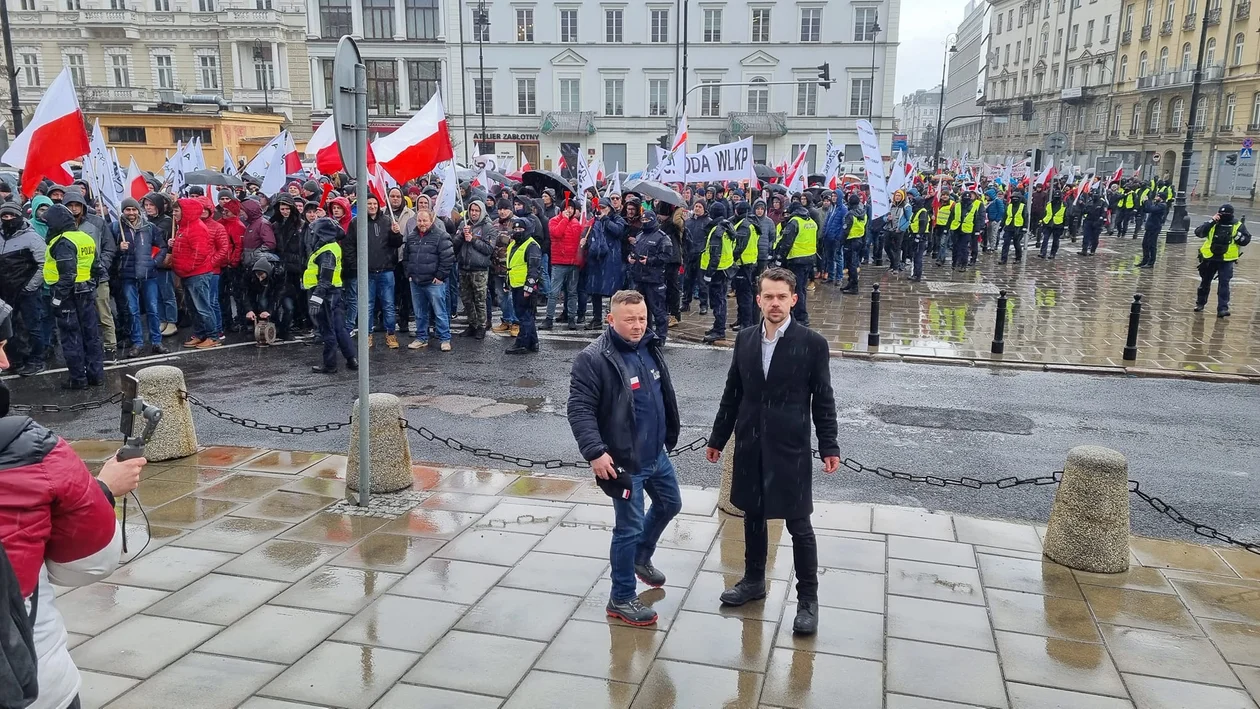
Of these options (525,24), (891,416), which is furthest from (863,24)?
(891,416)

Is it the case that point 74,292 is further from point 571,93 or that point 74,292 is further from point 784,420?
point 571,93

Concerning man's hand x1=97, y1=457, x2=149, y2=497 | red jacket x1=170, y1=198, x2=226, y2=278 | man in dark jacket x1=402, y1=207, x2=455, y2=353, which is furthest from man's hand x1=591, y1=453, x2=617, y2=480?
red jacket x1=170, y1=198, x2=226, y2=278

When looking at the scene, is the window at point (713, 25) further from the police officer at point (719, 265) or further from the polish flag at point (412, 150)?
the polish flag at point (412, 150)

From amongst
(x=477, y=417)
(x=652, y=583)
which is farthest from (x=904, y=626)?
(x=477, y=417)

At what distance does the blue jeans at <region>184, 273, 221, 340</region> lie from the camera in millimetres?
12234

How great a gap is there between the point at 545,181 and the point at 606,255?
770 cm

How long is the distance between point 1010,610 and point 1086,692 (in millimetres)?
850

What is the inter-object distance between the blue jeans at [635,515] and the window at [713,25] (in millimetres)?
56046

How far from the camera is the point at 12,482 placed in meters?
2.35

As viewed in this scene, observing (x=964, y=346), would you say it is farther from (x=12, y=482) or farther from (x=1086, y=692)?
(x=12, y=482)

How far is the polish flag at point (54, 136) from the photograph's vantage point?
9.45m

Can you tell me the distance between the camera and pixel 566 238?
1364 cm

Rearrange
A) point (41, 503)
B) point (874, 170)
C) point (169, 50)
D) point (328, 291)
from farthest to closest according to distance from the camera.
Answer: point (169, 50), point (874, 170), point (328, 291), point (41, 503)

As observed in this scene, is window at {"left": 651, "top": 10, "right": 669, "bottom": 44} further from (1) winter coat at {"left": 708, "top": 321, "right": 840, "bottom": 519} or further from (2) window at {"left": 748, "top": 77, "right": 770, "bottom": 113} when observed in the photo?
(1) winter coat at {"left": 708, "top": 321, "right": 840, "bottom": 519}
